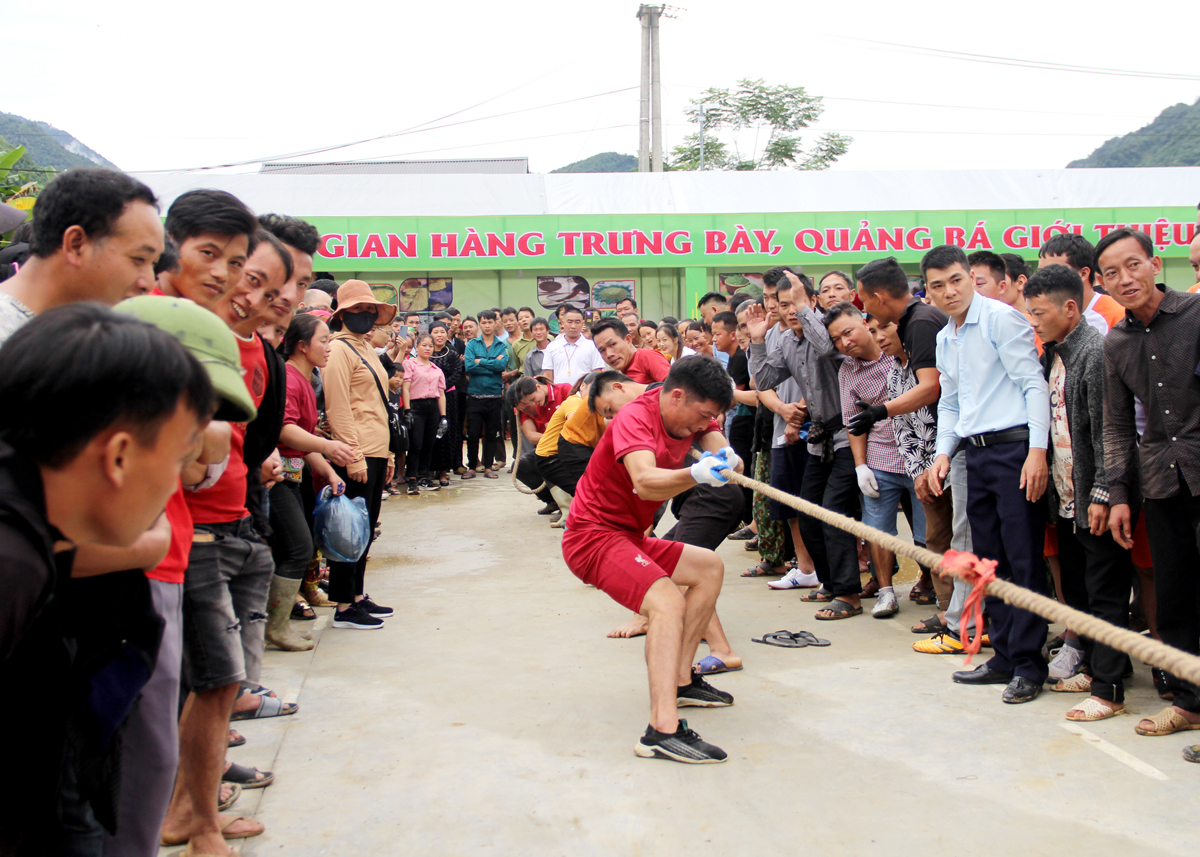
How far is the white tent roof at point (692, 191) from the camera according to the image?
56.0 feet

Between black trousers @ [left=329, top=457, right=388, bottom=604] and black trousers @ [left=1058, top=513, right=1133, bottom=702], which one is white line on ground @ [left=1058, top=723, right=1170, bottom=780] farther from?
black trousers @ [left=329, top=457, right=388, bottom=604]

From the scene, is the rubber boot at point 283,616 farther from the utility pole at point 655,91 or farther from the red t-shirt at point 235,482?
the utility pole at point 655,91

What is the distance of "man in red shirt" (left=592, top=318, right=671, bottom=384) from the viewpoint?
6477mm

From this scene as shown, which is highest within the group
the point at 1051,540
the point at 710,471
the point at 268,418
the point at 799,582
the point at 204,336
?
the point at 204,336

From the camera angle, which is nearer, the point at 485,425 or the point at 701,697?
the point at 701,697

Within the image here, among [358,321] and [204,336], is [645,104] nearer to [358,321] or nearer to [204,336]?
[358,321]

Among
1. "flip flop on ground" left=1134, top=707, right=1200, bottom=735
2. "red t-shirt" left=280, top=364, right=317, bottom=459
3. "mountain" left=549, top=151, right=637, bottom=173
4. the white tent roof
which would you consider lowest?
"flip flop on ground" left=1134, top=707, right=1200, bottom=735

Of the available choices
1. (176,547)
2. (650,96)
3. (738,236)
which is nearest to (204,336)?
(176,547)

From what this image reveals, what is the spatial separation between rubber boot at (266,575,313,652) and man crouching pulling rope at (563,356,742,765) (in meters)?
1.55

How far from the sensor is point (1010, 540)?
13.0ft

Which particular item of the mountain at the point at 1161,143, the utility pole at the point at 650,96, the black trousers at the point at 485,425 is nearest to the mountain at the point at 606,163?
the mountain at the point at 1161,143

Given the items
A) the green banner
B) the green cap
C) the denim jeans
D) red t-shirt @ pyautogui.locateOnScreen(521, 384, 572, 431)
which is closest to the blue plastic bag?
the denim jeans

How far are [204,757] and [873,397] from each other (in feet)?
12.9

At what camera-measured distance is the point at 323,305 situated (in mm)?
5617
